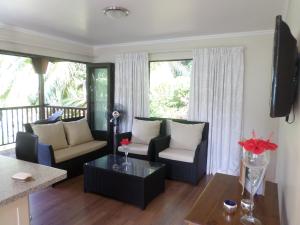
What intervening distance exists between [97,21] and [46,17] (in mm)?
674

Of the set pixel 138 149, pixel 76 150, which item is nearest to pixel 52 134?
pixel 76 150

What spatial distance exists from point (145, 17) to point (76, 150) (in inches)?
92.6

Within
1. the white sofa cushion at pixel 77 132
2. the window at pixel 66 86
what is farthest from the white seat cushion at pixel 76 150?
the window at pixel 66 86

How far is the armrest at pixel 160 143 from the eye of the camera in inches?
144

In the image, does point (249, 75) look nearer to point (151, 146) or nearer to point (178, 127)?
point (178, 127)

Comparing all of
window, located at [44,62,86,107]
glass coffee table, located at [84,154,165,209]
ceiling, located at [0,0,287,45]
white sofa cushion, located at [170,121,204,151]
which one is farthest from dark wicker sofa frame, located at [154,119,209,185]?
window, located at [44,62,86,107]

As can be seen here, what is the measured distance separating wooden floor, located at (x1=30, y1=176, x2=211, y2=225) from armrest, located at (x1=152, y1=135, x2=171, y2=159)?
66 centimetres

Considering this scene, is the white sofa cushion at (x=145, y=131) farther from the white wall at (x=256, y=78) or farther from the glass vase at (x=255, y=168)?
the glass vase at (x=255, y=168)

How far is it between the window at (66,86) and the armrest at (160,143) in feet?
11.1

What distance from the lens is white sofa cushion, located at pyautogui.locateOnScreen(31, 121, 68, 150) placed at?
139 inches

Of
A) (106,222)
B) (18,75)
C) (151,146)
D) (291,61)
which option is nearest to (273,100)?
(291,61)

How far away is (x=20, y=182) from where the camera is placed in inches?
51.4

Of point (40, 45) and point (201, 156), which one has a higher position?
point (40, 45)

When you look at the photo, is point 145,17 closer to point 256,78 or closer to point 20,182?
point 256,78
